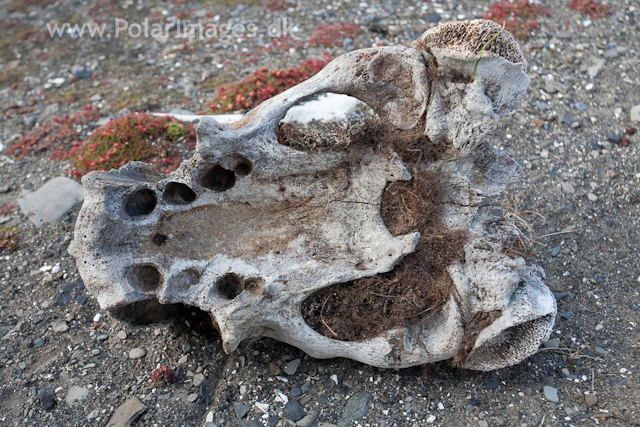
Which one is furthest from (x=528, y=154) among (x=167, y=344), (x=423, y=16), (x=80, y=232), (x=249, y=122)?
(x=80, y=232)

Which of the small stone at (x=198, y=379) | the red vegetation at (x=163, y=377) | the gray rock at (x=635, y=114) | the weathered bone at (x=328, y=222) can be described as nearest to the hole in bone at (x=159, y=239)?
the weathered bone at (x=328, y=222)

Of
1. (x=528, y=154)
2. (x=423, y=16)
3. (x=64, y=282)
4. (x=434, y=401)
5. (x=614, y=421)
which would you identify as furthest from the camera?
(x=423, y=16)

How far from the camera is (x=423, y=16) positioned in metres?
10.5

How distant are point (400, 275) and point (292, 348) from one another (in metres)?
1.41

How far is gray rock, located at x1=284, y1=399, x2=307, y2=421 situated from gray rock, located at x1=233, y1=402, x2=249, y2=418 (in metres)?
0.36

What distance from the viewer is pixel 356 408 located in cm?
513

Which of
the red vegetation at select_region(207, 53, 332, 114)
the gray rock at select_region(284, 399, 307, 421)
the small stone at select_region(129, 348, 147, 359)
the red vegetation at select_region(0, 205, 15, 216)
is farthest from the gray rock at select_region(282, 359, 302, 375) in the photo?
the red vegetation at select_region(0, 205, 15, 216)

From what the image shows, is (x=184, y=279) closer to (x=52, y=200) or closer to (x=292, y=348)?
(x=292, y=348)

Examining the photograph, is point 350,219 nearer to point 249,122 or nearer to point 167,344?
point 249,122

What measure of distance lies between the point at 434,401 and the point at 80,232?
3436mm

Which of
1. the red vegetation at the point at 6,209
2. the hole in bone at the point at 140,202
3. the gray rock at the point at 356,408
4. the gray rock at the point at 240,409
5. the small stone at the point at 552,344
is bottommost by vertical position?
the red vegetation at the point at 6,209

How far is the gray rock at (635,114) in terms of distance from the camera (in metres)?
8.46

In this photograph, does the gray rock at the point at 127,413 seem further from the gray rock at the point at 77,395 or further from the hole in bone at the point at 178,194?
the hole in bone at the point at 178,194

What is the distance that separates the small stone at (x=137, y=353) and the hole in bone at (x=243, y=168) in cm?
216
